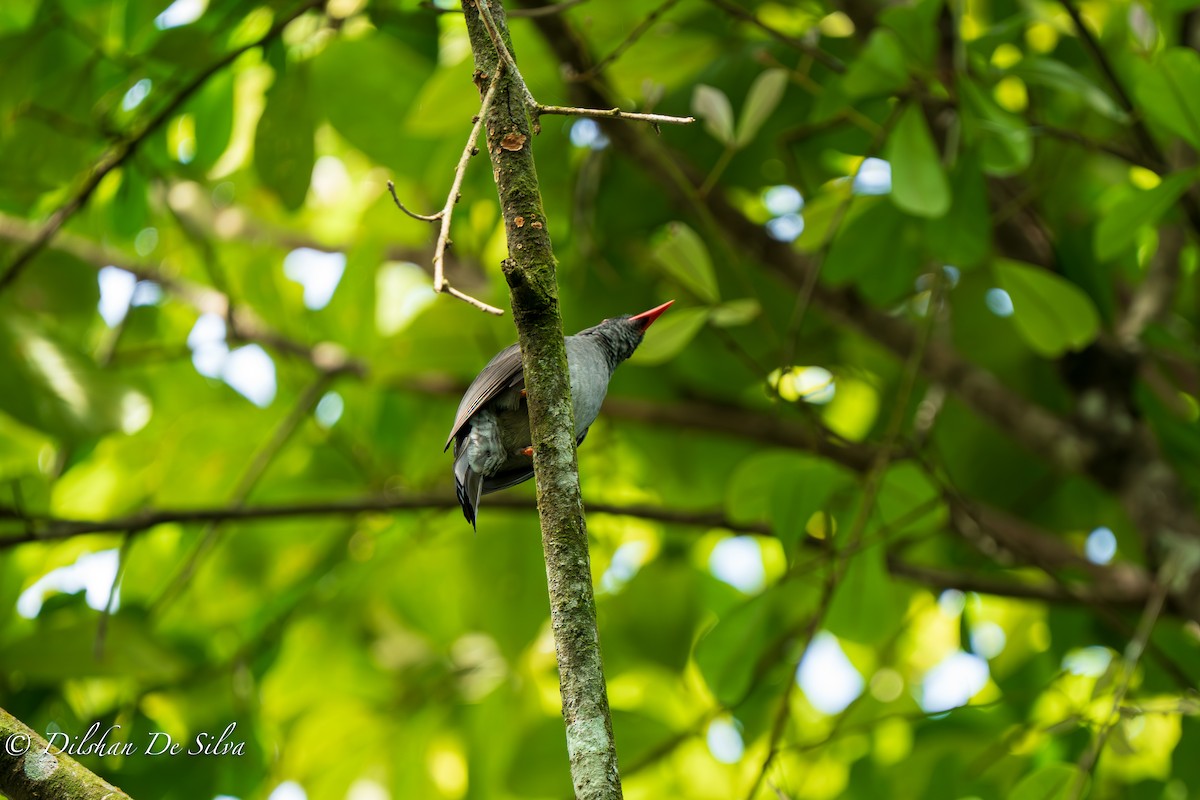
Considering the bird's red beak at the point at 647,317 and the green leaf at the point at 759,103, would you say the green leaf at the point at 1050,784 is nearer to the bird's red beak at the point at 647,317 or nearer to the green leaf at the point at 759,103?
the bird's red beak at the point at 647,317

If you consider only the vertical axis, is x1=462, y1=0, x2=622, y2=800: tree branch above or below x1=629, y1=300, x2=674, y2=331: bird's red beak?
above

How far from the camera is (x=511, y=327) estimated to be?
3006mm

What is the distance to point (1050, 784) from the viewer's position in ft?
7.13

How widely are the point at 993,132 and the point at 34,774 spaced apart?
2.28 metres

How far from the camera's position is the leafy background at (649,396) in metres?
2.66

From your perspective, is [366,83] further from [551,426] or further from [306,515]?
[551,426]

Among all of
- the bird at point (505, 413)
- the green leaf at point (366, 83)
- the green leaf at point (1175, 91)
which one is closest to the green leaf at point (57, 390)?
the bird at point (505, 413)

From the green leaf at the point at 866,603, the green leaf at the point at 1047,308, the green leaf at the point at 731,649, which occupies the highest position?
the green leaf at the point at 1047,308

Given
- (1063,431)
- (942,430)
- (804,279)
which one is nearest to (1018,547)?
(1063,431)

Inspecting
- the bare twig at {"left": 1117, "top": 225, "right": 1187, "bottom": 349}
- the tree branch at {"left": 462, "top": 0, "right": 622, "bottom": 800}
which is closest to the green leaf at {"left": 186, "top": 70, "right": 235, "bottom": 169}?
the tree branch at {"left": 462, "top": 0, "right": 622, "bottom": 800}

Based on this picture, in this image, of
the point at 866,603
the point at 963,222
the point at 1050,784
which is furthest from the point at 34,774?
the point at 963,222

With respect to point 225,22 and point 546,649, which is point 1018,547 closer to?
point 546,649

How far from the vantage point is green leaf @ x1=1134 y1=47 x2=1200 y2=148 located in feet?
7.56

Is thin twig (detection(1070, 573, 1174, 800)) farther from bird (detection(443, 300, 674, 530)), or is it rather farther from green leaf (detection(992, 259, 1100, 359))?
bird (detection(443, 300, 674, 530))
